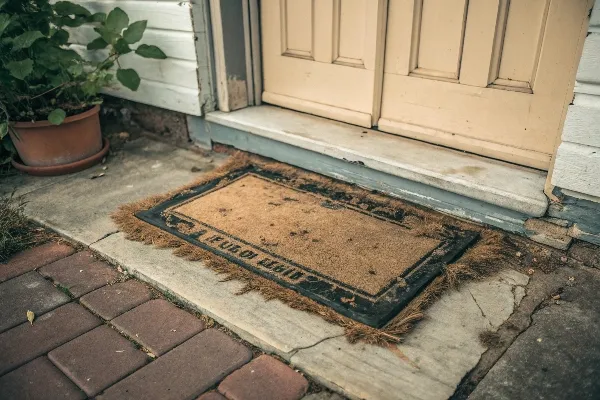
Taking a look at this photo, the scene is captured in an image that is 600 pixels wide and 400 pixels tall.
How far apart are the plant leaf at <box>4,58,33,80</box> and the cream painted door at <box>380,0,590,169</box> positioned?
183 cm

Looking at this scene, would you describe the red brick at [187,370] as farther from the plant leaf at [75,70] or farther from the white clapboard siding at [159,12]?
the white clapboard siding at [159,12]

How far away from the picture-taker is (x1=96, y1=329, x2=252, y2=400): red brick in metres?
1.55

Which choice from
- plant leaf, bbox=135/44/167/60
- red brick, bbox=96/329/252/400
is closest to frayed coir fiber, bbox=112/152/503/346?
red brick, bbox=96/329/252/400

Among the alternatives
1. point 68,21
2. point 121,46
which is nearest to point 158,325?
point 121,46

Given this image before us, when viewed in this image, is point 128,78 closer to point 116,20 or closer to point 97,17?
point 116,20

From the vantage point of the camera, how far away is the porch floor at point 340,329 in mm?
1567

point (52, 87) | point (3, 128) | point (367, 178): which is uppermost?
point (52, 87)

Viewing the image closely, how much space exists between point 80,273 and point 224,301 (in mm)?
662

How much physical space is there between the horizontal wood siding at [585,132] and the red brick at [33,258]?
209 centimetres

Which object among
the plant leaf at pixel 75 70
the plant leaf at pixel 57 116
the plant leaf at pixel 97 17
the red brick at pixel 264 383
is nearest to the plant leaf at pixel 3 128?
the plant leaf at pixel 57 116

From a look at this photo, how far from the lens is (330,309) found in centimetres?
184

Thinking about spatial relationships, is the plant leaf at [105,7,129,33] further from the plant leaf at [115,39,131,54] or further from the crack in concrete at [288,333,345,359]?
the crack in concrete at [288,333,345,359]

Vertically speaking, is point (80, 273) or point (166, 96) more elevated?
point (166, 96)

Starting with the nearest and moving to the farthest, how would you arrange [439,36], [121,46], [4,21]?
[439,36], [4,21], [121,46]
